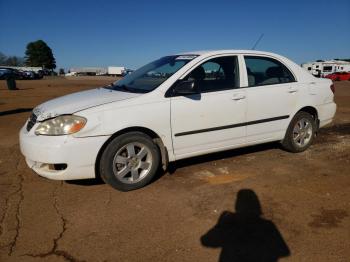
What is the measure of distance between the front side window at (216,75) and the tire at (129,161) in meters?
1.07

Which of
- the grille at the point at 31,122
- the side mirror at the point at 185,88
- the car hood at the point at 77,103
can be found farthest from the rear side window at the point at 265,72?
the grille at the point at 31,122

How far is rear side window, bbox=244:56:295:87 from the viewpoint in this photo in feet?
16.2

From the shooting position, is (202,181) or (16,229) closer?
(16,229)

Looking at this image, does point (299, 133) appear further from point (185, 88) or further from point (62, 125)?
point (62, 125)

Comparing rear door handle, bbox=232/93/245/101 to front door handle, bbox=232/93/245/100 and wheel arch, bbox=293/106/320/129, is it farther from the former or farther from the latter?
wheel arch, bbox=293/106/320/129

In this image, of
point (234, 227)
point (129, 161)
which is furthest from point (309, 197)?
point (129, 161)

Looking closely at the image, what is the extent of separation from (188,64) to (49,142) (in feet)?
6.61

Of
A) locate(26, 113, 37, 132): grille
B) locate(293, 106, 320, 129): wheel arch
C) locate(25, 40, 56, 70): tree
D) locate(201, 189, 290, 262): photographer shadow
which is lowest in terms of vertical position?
locate(201, 189, 290, 262): photographer shadow

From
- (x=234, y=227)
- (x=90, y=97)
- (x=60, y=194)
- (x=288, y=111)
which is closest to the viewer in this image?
(x=234, y=227)

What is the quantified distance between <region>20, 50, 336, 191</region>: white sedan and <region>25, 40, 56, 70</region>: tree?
346 feet

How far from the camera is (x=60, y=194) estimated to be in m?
4.06

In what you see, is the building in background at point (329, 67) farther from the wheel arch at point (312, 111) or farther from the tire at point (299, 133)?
the tire at point (299, 133)

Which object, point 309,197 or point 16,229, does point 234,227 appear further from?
point 16,229

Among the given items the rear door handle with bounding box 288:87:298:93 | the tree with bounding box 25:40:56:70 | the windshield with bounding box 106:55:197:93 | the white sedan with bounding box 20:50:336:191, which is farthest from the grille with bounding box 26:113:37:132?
the tree with bounding box 25:40:56:70
